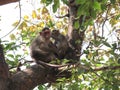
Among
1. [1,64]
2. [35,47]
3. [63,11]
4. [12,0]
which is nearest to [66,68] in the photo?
[1,64]

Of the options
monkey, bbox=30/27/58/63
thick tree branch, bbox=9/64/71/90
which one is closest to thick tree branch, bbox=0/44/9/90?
thick tree branch, bbox=9/64/71/90

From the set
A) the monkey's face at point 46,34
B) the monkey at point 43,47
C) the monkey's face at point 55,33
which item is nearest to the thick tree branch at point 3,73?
the monkey at point 43,47

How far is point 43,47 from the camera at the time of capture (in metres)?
6.47

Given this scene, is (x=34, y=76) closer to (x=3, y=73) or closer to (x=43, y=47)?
(x=3, y=73)

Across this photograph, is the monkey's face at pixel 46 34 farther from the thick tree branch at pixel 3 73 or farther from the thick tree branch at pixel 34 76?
the thick tree branch at pixel 3 73

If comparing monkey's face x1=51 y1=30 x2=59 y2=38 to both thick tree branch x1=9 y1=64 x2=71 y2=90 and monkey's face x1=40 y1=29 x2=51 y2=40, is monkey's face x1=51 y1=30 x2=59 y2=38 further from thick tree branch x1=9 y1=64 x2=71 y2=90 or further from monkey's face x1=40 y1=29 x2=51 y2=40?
thick tree branch x1=9 y1=64 x2=71 y2=90

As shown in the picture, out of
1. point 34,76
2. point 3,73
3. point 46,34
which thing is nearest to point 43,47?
point 46,34

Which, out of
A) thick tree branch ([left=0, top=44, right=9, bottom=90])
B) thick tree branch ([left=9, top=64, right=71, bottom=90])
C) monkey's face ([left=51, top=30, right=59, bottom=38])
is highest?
monkey's face ([left=51, top=30, right=59, bottom=38])

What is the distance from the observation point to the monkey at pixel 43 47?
19.0ft

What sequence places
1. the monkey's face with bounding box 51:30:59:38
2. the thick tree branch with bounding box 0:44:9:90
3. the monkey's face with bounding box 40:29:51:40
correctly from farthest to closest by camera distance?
the monkey's face with bounding box 51:30:59:38 → the monkey's face with bounding box 40:29:51:40 → the thick tree branch with bounding box 0:44:9:90

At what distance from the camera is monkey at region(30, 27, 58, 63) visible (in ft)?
19.0

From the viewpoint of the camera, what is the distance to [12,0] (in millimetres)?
2051

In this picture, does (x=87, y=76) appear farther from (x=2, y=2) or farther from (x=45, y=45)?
(x=45, y=45)

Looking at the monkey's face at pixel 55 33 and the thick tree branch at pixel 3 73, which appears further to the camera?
the monkey's face at pixel 55 33
